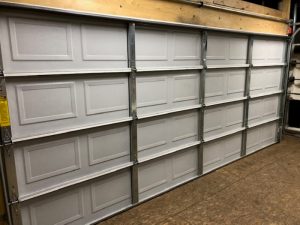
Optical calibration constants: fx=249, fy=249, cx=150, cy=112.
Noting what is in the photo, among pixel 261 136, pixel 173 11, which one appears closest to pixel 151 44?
pixel 173 11

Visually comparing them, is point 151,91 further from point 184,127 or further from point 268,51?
point 268,51

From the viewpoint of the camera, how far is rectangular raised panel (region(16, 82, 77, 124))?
5.72 ft

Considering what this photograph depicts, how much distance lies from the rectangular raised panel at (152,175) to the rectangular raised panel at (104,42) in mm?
1141

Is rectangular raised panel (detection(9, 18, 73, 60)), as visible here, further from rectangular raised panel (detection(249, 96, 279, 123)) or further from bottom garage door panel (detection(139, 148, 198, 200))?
rectangular raised panel (detection(249, 96, 279, 123))

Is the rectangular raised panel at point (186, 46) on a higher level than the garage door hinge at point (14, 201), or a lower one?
higher

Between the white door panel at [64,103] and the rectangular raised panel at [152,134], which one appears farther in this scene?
the rectangular raised panel at [152,134]

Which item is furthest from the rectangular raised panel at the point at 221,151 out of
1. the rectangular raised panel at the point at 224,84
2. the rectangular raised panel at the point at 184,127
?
the rectangular raised panel at the point at 224,84

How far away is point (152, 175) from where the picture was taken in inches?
104

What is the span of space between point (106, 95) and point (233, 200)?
67.7 inches

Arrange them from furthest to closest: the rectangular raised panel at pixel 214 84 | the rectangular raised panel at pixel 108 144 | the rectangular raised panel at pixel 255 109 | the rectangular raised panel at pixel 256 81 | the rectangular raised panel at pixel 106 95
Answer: the rectangular raised panel at pixel 255 109 < the rectangular raised panel at pixel 256 81 < the rectangular raised panel at pixel 214 84 < the rectangular raised panel at pixel 108 144 < the rectangular raised panel at pixel 106 95

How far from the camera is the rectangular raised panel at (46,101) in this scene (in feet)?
5.72

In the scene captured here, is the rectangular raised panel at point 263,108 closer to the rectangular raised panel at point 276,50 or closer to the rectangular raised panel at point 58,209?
the rectangular raised panel at point 276,50

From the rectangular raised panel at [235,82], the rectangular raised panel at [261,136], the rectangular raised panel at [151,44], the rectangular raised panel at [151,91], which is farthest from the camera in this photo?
the rectangular raised panel at [261,136]

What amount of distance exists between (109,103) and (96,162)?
0.53 meters
